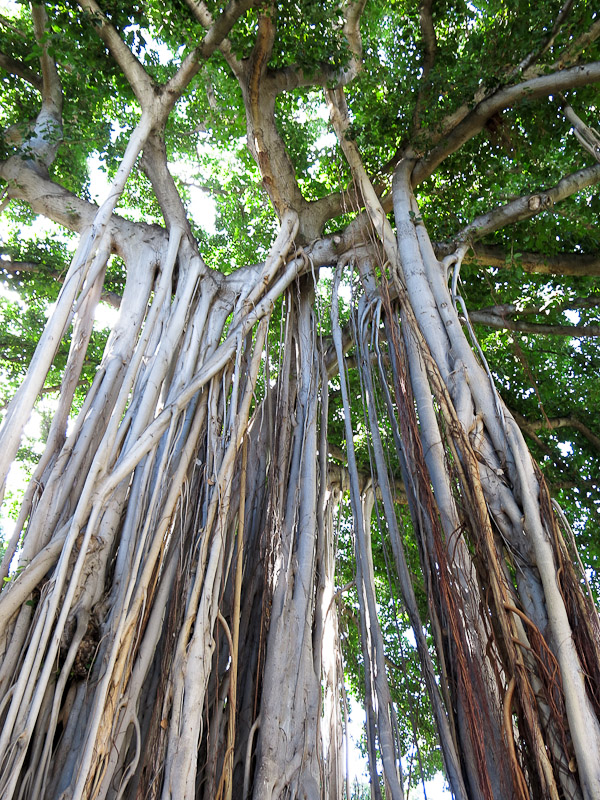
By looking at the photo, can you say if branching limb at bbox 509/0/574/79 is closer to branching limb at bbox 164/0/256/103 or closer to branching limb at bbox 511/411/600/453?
branching limb at bbox 164/0/256/103

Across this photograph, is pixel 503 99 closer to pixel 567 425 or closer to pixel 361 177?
pixel 361 177

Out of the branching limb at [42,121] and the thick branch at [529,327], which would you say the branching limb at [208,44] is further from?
the thick branch at [529,327]

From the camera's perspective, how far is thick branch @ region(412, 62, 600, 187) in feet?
8.94

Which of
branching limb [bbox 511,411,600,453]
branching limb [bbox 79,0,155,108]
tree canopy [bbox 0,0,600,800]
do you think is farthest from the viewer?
branching limb [bbox 511,411,600,453]

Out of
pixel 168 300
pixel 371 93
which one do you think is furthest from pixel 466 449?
pixel 371 93

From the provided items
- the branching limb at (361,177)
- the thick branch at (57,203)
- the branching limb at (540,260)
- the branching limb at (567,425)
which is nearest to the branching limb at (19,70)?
the thick branch at (57,203)

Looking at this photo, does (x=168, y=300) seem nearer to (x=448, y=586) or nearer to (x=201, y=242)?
(x=448, y=586)

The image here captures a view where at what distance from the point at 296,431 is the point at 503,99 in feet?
6.61

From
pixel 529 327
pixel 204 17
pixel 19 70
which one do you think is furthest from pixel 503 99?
pixel 19 70

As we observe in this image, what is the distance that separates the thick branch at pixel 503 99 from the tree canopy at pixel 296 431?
2 centimetres

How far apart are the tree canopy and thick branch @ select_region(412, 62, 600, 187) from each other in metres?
0.02

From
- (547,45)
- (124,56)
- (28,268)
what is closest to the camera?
(124,56)

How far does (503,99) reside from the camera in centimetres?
286

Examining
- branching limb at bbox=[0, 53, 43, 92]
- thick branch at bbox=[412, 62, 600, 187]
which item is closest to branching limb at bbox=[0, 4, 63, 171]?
branching limb at bbox=[0, 53, 43, 92]
